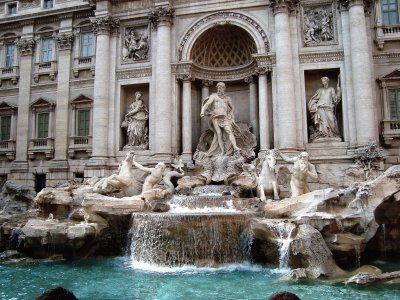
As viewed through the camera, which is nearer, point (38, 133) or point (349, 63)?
point (349, 63)

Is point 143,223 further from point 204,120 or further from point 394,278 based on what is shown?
point 204,120

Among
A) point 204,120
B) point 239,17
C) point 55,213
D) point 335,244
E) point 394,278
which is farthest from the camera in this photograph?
point 204,120

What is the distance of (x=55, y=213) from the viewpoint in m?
15.7

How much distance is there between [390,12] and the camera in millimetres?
19219

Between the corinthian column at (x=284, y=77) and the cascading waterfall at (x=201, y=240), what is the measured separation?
6.69 m

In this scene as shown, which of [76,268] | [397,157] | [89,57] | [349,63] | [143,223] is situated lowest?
[76,268]

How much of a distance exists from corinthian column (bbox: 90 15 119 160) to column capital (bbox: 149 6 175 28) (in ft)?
7.65

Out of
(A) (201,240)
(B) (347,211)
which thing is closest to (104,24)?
(A) (201,240)

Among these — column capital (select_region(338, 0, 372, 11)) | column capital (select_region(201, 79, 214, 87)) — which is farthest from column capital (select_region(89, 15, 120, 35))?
column capital (select_region(338, 0, 372, 11))

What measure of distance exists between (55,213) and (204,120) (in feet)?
30.0

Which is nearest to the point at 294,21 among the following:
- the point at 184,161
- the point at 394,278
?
the point at 184,161

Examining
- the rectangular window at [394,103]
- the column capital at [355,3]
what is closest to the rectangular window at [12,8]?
the column capital at [355,3]

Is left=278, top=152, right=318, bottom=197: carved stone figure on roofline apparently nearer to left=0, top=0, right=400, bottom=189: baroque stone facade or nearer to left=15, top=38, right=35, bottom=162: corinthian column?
left=0, top=0, right=400, bottom=189: baroque stone facade

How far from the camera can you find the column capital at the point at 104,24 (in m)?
20.9
